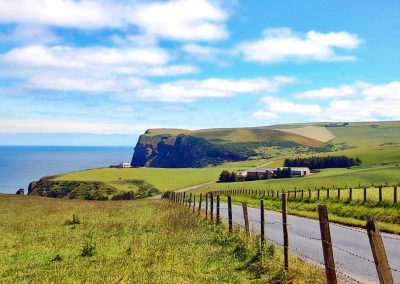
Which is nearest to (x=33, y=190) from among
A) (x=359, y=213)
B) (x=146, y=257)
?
(x=359, y=213)

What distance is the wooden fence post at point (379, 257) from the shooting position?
8305mm

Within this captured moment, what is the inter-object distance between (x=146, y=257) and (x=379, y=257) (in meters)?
10.9

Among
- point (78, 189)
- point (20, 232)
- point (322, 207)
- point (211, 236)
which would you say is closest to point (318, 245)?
point (211, 236)

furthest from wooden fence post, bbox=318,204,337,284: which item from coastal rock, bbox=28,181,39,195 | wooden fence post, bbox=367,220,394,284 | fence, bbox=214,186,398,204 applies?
coastal rock, bbox=28,181,39,195

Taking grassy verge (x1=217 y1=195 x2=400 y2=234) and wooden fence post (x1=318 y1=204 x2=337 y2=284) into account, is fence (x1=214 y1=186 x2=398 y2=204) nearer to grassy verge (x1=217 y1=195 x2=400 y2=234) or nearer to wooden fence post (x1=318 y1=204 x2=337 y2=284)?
grassy verge (x1=217 y1=195 x2=400 y2=234)

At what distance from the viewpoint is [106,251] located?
19469mm

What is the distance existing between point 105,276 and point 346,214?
78.3 feet

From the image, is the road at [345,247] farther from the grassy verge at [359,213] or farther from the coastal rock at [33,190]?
the coastal rock at [33,190]

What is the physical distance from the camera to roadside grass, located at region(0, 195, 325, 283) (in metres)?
14.3

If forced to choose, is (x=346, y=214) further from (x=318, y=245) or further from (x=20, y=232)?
(x=20, y=232)

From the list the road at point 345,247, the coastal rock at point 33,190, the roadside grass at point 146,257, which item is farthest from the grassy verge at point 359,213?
the coastal rock at point 33,190

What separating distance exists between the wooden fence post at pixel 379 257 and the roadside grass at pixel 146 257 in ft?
16.2

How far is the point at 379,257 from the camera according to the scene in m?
8.48

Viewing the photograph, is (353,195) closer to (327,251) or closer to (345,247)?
(345,247)
